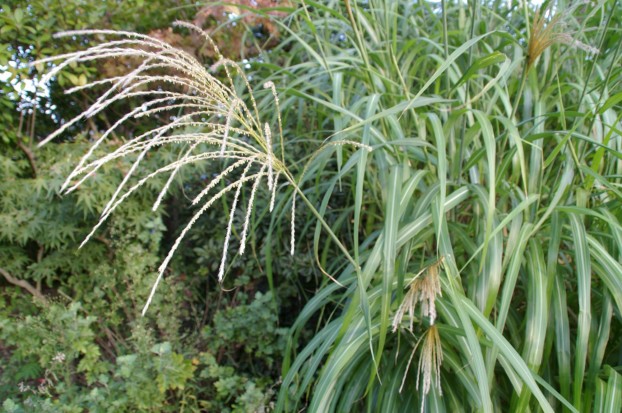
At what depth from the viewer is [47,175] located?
2.50 metres

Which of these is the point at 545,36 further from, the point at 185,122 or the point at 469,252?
the point at 185,122

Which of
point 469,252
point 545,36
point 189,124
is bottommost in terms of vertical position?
point 469,252

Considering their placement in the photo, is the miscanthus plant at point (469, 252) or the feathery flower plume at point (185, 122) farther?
the miscanthus plant at point (469, 252)

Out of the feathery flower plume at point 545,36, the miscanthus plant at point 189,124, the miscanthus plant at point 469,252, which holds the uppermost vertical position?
the feathery flower plume at point 545,36

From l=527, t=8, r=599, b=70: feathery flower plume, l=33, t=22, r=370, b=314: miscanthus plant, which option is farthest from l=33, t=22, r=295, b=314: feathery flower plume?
l=527, t=8, r=599, b=70: feathery flower plume

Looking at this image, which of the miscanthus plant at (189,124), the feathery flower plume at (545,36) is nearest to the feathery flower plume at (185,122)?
the miscanthus plant at (189,124)

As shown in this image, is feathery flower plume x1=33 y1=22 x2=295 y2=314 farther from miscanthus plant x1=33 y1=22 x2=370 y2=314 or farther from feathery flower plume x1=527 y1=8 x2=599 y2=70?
feathery flower plume x1=527 y1=8 x2=599 y2=70

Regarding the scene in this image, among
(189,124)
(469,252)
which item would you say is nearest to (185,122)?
(189,124)

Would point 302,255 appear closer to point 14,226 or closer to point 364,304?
point 364,304

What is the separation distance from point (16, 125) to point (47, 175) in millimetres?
583

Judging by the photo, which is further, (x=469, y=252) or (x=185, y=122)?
(x=469, y=252)

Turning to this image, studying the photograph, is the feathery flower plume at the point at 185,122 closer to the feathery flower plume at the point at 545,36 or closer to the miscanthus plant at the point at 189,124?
the miscanthus plant at the point at 189,124

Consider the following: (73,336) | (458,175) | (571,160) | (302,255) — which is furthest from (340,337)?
(73,336)

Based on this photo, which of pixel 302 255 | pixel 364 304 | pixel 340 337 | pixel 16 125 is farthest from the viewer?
pixel 16 125
